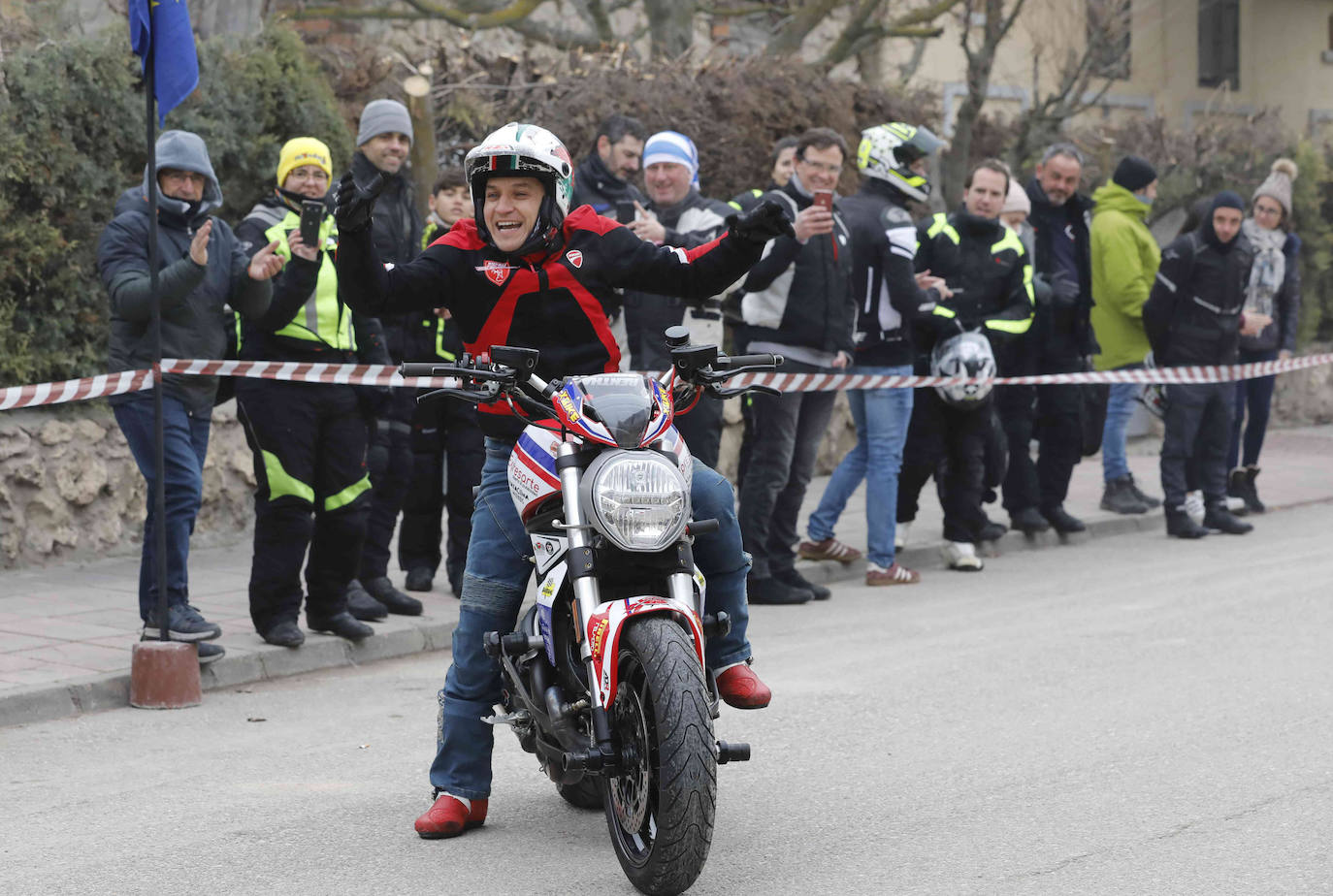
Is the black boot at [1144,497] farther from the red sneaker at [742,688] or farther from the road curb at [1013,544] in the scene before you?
the red sneaker at [742,688]

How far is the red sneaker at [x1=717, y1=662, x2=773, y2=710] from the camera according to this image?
520 centimetres

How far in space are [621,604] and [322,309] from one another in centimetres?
353

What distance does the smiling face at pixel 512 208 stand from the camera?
5.22 m

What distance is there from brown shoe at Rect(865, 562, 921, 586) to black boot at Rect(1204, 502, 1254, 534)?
115 inches

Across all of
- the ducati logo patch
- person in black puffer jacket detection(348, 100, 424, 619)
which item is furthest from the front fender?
person in black puffer jacket detection(348, 100, 424, 619)

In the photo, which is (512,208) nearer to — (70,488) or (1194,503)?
(70,488)

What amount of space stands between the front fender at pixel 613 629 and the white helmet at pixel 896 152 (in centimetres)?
558

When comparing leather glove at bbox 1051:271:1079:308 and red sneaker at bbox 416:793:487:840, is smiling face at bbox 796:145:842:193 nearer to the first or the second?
leather glove at bbox 1051:271:1079:308

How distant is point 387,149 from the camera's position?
28.2 ft

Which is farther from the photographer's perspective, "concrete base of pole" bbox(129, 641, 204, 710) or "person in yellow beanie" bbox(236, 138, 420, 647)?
"person in yellow beanie" bbox(236, 138, 420, 647)

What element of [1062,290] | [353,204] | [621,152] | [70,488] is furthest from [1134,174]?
[353,204]

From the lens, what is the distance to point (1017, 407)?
11836 millimetres

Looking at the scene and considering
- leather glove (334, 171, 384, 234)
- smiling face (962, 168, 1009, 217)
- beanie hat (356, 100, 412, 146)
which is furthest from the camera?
smiling face (962, 168, 1009, 217)

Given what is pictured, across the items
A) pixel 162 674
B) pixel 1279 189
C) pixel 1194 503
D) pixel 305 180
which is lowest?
pixel 1194 503
